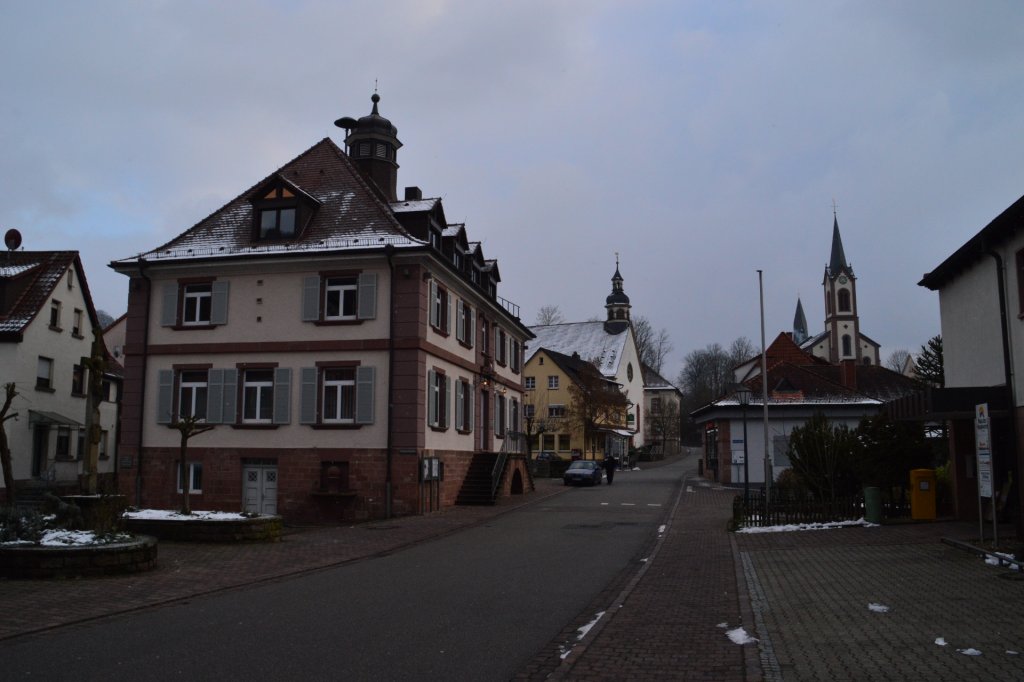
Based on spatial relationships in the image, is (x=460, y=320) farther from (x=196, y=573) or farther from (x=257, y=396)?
→ (x=196, y=573)

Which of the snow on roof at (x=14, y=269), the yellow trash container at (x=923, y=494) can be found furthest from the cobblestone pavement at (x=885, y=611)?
the snow on roof at (x=14, y=269)

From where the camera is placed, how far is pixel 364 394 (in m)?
25.2

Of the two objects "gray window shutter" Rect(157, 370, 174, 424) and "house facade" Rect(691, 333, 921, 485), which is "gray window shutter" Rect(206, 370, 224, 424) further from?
"house facade" Rect(691, 333, 921, 485)

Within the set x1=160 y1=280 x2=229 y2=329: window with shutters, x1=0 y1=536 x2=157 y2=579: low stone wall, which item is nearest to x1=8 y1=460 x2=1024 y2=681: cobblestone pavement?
x1=0 y1=536 x2=157 y2=579: low stone wall

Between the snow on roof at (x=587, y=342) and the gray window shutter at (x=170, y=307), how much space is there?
5500 cm

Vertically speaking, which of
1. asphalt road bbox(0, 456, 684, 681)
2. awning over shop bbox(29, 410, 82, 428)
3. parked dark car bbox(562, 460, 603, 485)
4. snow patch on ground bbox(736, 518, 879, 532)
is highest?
awning over shop bbox(29, 410, 82, 428)

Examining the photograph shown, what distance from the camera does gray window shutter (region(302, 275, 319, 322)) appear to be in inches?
1019

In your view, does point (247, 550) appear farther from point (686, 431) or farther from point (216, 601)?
point (686, 431)

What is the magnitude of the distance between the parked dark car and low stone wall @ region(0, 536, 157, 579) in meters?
30.4

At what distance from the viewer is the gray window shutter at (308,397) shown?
25500 millimetres

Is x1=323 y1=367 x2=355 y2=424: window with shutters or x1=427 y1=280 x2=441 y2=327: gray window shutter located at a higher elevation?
x1=427 y1=280 x2=441 y2=327: gray window shutter

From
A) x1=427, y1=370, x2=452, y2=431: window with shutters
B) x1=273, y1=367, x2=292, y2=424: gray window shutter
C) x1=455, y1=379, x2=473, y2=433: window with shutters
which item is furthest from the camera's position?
x1=455, y1=379, x2=473, y2=433: window with shutters

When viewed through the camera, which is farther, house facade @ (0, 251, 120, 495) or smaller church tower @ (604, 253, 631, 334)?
smaller church tower @ (604, 253, 631, 334)

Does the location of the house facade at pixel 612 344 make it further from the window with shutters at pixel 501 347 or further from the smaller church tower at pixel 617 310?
the window with shutters at pixel 501 347
